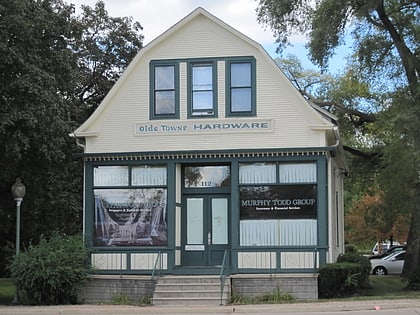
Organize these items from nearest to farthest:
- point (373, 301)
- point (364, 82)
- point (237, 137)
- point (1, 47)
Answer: point (373, 301)
point (1, 47)
point (237, 137)
point (364, 82)

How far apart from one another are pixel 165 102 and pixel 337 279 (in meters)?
7.67

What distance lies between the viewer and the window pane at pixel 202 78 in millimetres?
22000

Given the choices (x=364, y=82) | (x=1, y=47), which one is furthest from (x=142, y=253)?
(x=364, y=82)

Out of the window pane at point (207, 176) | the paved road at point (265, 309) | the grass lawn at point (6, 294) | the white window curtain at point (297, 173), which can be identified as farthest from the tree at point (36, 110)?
the white window curtain at point (297, 173)

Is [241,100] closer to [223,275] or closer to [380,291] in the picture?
[223,275]

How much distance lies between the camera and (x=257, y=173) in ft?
69.8

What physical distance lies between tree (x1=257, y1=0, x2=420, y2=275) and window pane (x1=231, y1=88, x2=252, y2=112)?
5.12m

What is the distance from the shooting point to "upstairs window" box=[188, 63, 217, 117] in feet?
71.7

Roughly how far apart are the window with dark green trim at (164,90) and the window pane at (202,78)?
1.91ft

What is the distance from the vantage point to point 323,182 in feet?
68.1

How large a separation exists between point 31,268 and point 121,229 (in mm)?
3148

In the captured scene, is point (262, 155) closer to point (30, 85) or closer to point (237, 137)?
point (237, 137)

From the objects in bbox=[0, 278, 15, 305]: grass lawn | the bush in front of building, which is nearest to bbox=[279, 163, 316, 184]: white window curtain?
the bush in front of building

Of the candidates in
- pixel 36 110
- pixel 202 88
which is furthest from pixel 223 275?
pixel 36 110
